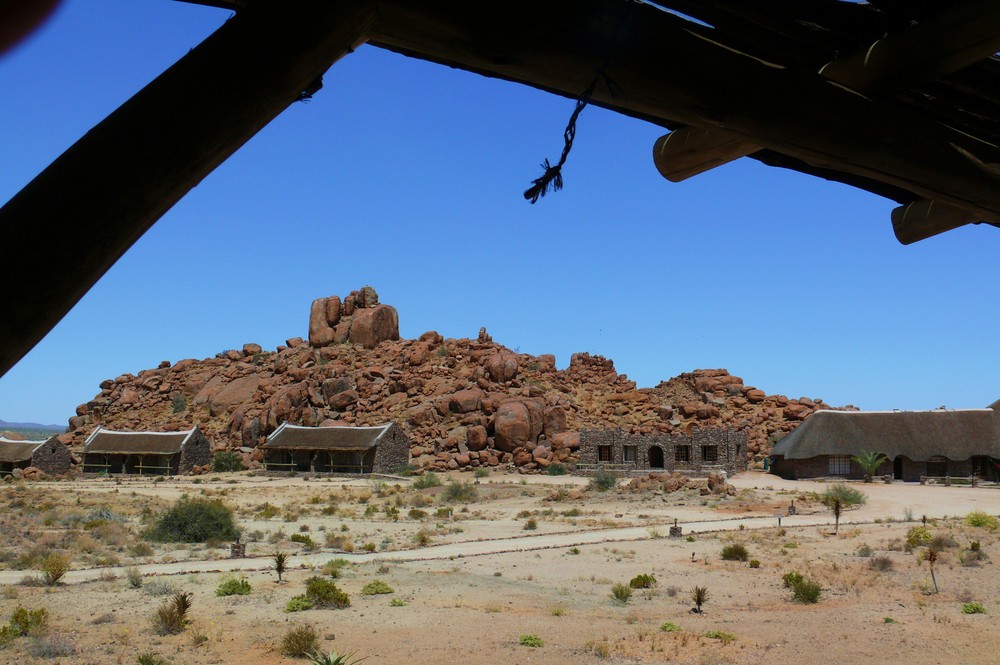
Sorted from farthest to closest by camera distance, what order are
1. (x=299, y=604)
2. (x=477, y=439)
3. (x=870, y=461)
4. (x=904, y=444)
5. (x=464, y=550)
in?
(x=477, y=439) < (x=904, y=444) < (x=870, y=461) < (x=464, y=550) < (x=299, y=604)

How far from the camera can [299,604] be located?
13578mm

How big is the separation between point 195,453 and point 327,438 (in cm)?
1217

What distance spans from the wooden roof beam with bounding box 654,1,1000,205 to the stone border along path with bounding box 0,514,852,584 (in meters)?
16.8

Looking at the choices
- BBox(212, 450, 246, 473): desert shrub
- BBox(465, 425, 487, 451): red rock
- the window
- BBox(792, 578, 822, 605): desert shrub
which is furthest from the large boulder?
BBox(792, 578, 822, 605): desert shrub

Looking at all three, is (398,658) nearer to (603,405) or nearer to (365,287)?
(603,405)

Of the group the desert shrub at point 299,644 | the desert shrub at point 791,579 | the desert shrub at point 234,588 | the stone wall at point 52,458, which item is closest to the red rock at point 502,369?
the stone wall at point 52,458

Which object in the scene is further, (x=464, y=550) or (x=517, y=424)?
(x=517, y=424)

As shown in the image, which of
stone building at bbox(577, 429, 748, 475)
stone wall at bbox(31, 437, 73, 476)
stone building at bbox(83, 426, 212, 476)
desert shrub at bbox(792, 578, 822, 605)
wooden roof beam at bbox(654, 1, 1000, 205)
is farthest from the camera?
stone building at bbox(83, 426, 212, 476)

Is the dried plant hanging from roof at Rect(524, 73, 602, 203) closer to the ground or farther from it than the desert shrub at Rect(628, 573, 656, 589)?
farther from it

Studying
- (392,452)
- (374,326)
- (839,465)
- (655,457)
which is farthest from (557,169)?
(374,326)

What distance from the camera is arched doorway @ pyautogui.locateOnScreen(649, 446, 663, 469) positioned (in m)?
55.7

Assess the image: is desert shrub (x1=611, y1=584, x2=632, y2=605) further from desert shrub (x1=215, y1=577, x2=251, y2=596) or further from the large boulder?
the large boulder

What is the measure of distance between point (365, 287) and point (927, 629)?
81785mm

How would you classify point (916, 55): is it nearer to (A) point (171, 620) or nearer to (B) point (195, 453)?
(A) point (171, 620)
